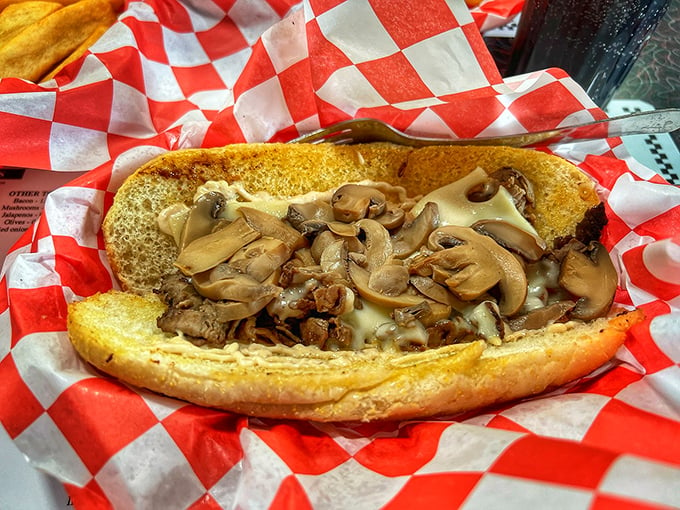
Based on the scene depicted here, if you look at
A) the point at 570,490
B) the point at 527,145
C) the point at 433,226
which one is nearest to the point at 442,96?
the point at 527,145

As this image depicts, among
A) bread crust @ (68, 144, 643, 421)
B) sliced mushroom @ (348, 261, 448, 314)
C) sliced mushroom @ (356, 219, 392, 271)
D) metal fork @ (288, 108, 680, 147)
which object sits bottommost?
bread crust @ (68, 144, 643, 421)

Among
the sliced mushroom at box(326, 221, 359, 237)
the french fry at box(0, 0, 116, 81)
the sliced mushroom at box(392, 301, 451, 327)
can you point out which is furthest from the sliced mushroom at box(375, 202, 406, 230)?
the french fry at box(0, 0, 116, 81)

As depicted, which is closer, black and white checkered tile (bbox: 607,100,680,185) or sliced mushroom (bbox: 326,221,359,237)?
sliced mushroom (bbox: 326,221,359,237)

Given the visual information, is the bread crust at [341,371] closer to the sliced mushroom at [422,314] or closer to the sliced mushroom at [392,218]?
the sliced mushroom at [422,314]

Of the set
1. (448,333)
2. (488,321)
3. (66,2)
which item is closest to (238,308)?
(448,333)

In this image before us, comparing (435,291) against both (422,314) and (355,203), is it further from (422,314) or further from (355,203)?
(355,203)

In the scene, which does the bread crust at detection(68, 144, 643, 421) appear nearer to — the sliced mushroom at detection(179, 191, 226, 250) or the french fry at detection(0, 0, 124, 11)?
the sliced mushroom at detection(179, 191, 226, 250)
